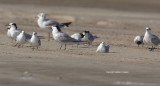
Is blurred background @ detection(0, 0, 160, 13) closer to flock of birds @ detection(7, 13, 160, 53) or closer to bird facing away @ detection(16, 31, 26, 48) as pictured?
flock of birds @ detection(7, 13, 160, 53)

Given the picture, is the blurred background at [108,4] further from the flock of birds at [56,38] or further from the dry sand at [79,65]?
the flock of birds at [56,38]

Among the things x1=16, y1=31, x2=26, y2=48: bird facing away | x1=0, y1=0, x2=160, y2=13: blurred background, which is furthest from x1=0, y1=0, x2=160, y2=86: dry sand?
x1=0, y1=0, x2=160, y2=13: blurred background

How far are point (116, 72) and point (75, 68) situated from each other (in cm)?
106

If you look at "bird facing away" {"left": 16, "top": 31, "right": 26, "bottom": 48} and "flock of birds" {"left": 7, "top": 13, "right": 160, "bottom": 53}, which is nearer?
"flock of birds" {"left": 7, "top": 13, "right": 160, "bottom": 53}

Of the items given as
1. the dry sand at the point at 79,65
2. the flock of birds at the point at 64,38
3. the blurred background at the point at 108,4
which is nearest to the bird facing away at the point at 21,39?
the flock of birds at the point at 64,38

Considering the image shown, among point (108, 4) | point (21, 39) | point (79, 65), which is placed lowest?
point (79, 65)

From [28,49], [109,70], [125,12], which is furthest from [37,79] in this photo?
[125,12]

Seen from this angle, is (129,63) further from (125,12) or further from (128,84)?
(125,12)

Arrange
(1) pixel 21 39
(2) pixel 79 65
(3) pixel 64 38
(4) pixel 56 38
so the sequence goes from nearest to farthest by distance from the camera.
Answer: (2) pixel 79 65
(1) pixel 21 39
(3) pixel 64 38
(4) pixel 56 38

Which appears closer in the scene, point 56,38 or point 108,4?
point 56,38

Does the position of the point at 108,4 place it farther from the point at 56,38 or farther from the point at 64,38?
the point at 64,38

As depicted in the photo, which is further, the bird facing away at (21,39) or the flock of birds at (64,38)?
the bird facing away at (21,39)

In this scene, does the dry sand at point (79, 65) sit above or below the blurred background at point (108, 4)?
below

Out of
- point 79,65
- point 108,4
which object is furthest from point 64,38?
point 108,4
